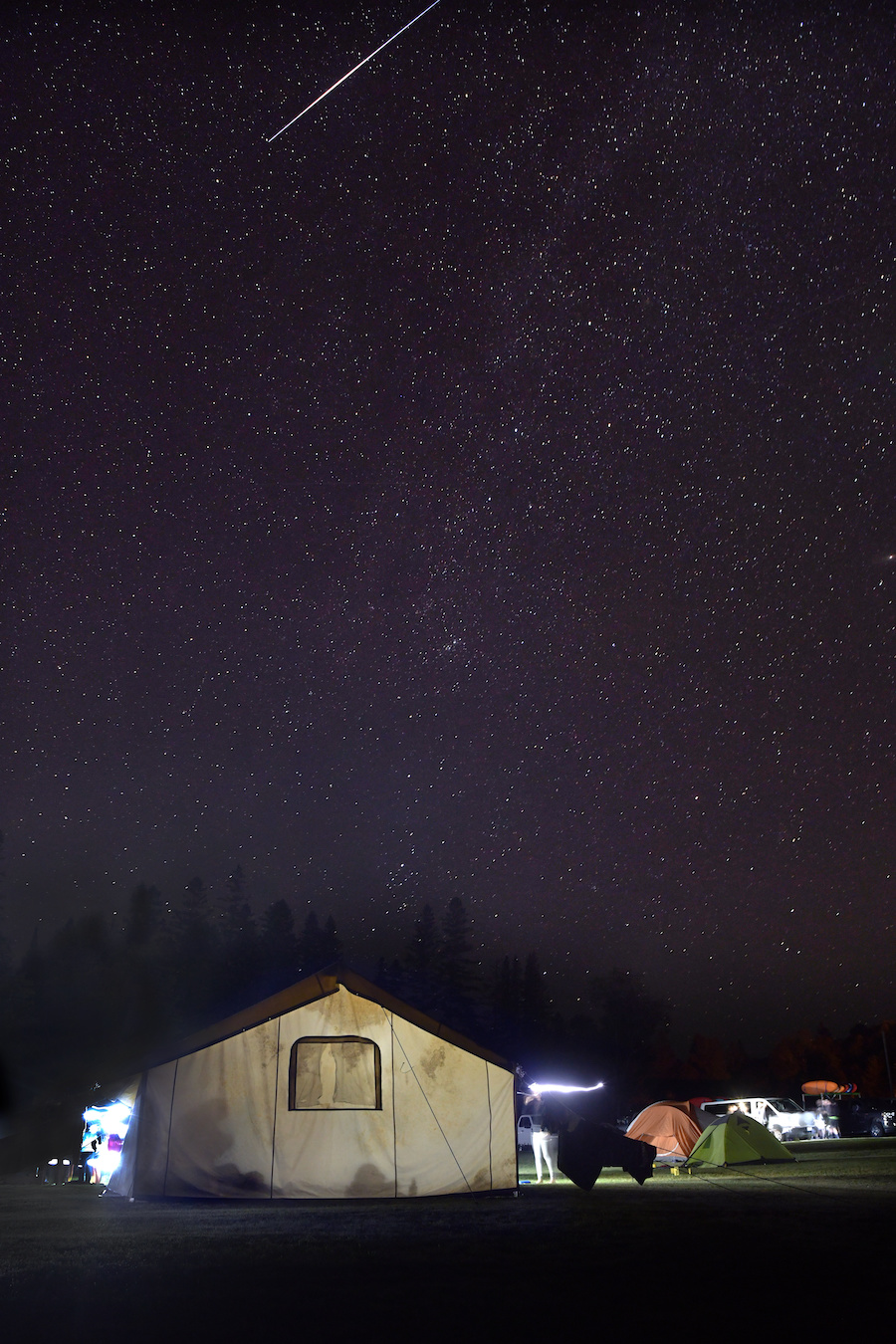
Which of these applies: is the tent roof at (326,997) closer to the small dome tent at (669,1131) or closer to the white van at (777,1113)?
the small dome tent at (669,1131)

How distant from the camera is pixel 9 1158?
75.8 feet

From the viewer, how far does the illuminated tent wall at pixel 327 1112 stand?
1548cm

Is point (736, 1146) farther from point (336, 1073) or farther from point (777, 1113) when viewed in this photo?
point (777, 1113)

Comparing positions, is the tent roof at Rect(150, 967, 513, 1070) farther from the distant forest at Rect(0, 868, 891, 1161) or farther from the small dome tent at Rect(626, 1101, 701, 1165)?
the distant forest at Rect(0, 868, 891, 1161)

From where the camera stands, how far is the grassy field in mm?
6074

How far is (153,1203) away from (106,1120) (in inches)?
189

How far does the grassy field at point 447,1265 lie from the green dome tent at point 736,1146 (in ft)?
26.0

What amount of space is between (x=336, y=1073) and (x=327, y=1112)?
207 centimetres

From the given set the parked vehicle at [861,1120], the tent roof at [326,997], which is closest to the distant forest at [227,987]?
the parked vehicle at [861,1120]

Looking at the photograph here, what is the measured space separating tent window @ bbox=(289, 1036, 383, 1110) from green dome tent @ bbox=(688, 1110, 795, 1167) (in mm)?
9298

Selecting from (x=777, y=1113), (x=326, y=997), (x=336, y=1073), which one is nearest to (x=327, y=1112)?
(x=326, y=997)

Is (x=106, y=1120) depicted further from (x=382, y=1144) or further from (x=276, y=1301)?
(x=276, y=1301)

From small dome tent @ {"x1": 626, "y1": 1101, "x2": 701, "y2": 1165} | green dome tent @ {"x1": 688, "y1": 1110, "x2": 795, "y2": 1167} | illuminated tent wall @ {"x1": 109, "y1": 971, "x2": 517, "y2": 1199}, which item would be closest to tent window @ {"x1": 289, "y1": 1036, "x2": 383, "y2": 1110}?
illuminated tent wall @ {"x1": 109, "y1": 971, "x2": 517, "y2": 1199}

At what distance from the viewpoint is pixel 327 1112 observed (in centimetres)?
1588
